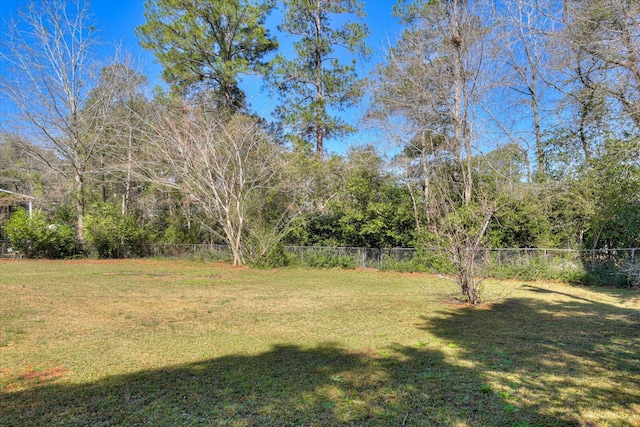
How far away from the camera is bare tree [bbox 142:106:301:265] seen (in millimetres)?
14594

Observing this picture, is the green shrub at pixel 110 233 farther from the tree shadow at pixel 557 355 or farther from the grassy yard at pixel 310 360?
the tree shadow at pixel 557 355

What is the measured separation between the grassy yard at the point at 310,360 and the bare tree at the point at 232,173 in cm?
688

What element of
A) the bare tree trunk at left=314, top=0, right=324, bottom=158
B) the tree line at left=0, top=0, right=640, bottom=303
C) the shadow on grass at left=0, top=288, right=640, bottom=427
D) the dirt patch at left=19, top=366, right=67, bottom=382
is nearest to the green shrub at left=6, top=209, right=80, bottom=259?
the tree line at left=0, top=0, right=640, bottom=303

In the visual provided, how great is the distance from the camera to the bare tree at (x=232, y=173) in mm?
14594

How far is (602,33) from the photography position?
22.3ft

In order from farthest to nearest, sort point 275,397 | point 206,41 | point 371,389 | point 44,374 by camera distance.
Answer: point 206,41, point 44,374, point 371,389, point 275,397

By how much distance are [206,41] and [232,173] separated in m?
8.16

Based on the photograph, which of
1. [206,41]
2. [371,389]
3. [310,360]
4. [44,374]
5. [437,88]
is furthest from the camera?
[206,41]

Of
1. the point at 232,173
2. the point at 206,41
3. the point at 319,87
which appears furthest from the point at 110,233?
the point at 319,87

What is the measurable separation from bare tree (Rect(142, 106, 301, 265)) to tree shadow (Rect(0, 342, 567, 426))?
1070 centimetres

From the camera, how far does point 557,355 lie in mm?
4305

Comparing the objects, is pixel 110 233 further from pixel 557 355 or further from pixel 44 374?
pixel 557 355

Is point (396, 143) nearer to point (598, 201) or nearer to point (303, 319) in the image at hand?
point (598, 201)

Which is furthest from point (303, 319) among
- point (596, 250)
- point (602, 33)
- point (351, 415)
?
point (596, 250)
